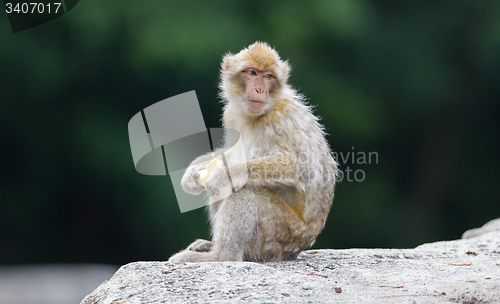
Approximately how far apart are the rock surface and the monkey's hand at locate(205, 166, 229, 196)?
803 millimetres

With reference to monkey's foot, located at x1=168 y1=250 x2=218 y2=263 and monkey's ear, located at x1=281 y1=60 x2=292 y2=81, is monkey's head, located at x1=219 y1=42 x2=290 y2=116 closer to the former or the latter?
monkey's ear, located at x1=281 y1=60 x2=292 y2=81

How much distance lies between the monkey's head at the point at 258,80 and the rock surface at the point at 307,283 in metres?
1.58

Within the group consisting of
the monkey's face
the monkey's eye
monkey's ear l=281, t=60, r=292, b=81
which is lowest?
the monkey's face

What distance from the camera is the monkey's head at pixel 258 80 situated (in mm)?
5387

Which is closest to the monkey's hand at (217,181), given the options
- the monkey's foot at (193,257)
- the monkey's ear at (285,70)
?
the monkey's foot at (193,257)

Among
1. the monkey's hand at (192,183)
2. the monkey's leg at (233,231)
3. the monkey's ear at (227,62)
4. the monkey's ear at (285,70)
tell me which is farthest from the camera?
the monkey's ear at (227,62)

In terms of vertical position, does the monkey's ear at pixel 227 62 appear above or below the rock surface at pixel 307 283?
above

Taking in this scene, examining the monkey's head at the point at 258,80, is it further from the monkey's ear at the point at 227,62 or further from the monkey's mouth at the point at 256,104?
the monkey's ear at the point at 227,62

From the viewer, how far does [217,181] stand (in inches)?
197

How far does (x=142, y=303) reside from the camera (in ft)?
12.1

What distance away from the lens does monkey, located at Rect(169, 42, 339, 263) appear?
15.9ft

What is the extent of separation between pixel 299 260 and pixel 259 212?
787 mm

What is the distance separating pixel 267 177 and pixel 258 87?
0.97 meters

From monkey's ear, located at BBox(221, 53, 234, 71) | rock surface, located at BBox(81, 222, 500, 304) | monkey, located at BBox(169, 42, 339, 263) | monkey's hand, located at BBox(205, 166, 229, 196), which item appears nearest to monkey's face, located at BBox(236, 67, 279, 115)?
monkey, located at BBox(169, 42, 339, 263)
